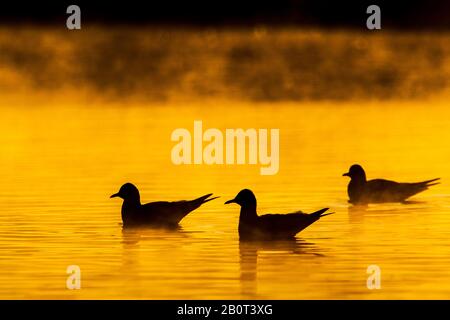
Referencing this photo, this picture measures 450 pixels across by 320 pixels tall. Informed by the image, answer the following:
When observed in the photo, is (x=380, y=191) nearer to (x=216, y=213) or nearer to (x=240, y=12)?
(x=216, y=213)

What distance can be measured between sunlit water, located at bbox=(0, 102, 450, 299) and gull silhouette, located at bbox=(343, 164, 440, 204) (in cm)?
18

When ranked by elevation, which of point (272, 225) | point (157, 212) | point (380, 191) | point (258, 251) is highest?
point (380, 191)

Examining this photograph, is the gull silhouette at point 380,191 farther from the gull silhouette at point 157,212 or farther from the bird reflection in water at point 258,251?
the bird reflection in water at point 258,251

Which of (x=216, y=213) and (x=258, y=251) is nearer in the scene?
(x=258, y=251)

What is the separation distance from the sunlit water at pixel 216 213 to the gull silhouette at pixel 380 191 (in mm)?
179

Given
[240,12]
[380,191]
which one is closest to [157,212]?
[380,191]

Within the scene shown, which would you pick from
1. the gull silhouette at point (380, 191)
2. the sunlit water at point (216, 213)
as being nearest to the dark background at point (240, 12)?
the sunlit water at point (216, 213)

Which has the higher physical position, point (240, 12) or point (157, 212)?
point (240, 12)

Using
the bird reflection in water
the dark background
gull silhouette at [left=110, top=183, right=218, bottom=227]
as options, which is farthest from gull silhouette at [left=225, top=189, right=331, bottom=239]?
→ the dark background

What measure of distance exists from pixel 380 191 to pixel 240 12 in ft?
106

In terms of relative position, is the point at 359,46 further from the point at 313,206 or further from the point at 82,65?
the point at 313,206

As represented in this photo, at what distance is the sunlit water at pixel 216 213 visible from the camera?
17.3 meters

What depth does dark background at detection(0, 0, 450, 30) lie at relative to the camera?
54.1 metres

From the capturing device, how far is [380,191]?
24047 mm
